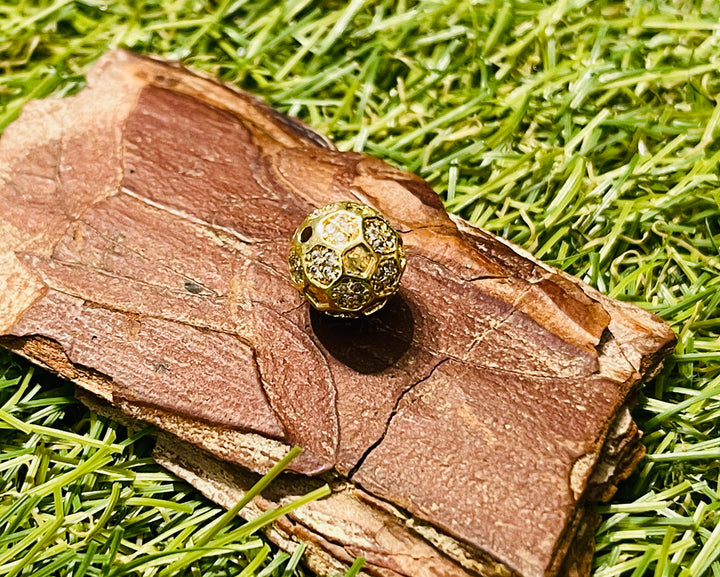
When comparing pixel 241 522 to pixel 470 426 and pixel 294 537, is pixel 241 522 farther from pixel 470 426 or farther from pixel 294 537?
pixel 470 426

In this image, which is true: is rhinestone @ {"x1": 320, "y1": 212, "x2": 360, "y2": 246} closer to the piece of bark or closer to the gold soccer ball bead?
the gold soccer ball bead

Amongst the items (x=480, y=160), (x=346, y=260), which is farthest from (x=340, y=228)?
(x=480, y=160)

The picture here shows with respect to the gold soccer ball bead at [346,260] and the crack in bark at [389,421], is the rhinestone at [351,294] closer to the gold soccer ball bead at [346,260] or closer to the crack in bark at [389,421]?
the gold soccer ball bead at [346,260]

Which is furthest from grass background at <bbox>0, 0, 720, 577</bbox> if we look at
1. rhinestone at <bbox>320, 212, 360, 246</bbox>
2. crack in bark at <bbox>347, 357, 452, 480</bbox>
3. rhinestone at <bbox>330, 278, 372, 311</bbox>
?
rhinestone at <bbox>320, 212, 360, 246</bbox>

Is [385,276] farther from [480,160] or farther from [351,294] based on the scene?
[480,160]

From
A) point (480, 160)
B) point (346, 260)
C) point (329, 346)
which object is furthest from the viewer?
point (480, 160)

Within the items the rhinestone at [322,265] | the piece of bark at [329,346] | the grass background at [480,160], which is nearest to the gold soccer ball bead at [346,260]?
the rhinestone at [322,265]
